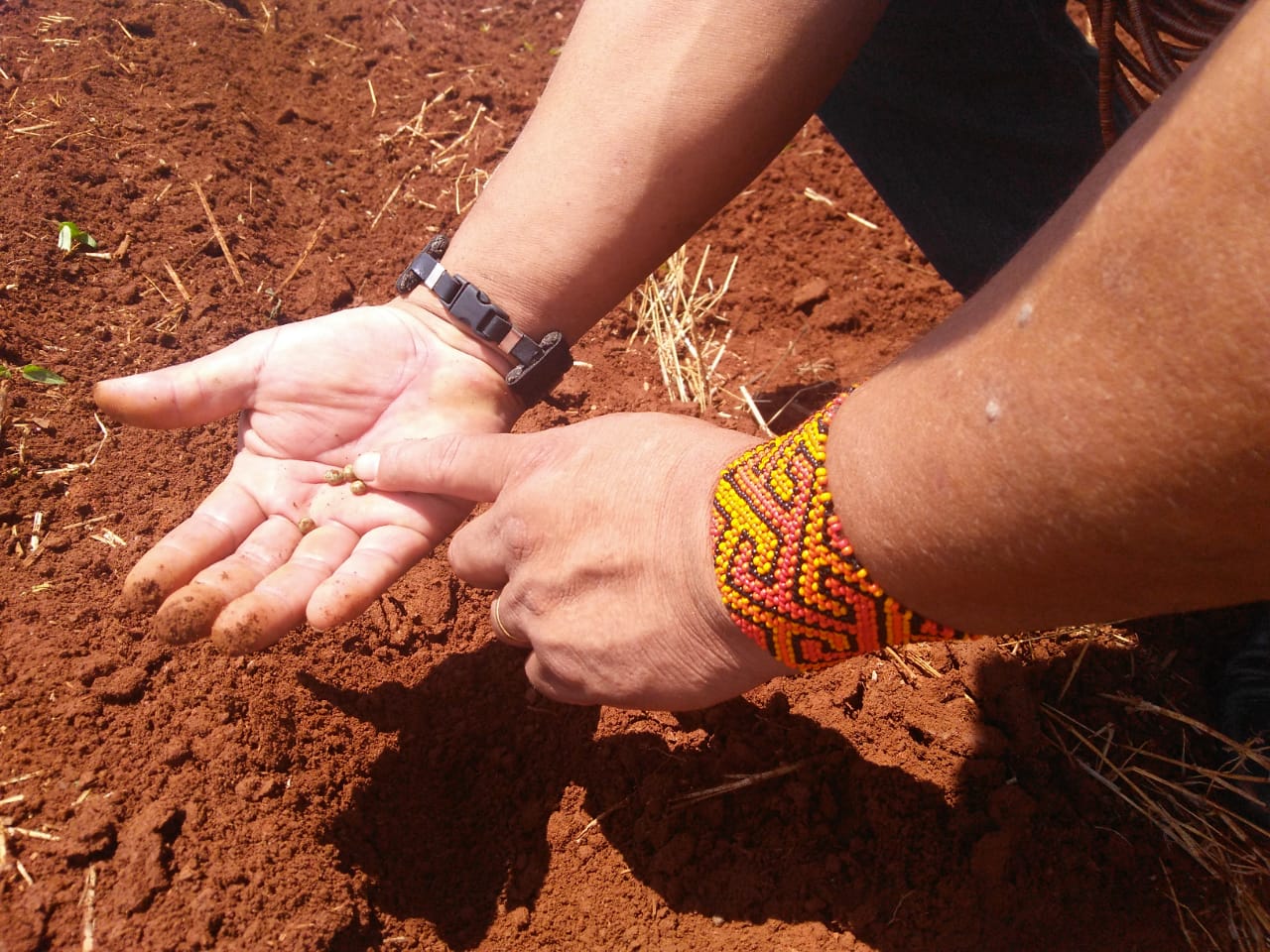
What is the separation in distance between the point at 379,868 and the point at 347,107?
111 inches

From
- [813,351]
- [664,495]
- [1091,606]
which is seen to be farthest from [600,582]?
[813,351]

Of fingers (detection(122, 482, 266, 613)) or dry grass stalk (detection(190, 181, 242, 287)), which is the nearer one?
fingers (detection(122, 482, 266, 613))

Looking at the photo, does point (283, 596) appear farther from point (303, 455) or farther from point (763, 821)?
point (763, 821)

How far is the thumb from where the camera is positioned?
1549 mm

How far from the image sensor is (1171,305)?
31.1 inches

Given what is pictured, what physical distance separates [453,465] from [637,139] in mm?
793

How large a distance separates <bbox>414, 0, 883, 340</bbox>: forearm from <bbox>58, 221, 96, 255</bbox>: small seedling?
1272 millimetres

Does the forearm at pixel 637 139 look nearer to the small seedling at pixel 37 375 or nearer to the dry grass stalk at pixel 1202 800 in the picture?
the small seedling at pixel 37 375

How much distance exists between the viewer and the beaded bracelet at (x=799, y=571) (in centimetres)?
116

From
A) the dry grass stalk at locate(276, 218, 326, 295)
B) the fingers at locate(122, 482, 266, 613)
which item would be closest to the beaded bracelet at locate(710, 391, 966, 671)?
the fingers at locate(122, 482, 266, 613)

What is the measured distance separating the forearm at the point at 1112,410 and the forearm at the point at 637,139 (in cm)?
84

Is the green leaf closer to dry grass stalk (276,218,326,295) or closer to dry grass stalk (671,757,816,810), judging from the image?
dry grass stalk (276,218,326,295)

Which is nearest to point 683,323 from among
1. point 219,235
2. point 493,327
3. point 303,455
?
point 493,327

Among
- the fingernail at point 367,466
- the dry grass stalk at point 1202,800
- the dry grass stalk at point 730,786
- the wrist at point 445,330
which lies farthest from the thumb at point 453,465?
the dry grass stalk at point 1202,800
